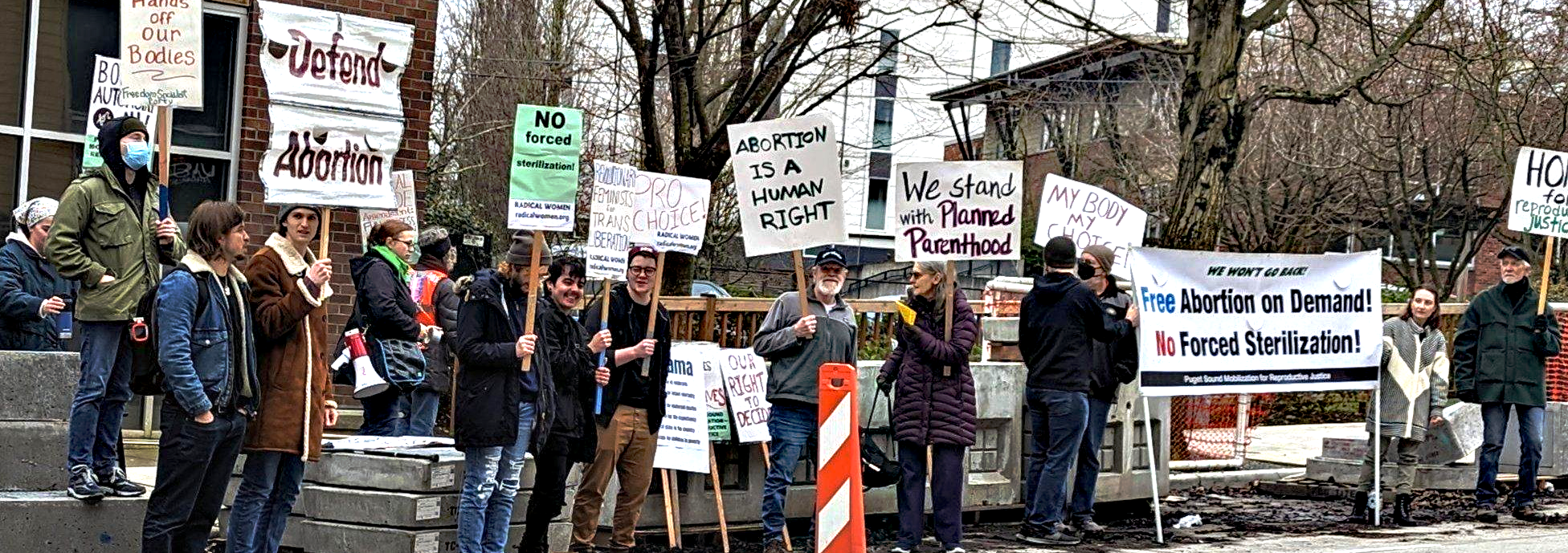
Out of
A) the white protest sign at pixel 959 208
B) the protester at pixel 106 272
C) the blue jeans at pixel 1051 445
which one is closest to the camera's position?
the protester at pixel 106 272

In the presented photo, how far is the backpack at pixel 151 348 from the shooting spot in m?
7.48

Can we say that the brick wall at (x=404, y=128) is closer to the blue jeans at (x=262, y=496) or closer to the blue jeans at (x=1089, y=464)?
the blue jeans at (x=1089, y=464)

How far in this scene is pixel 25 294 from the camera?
9430 mm

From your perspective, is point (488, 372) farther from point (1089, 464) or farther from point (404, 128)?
point (404, 128)

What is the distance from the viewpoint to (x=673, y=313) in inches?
558

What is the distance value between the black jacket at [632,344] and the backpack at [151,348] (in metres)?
2.61

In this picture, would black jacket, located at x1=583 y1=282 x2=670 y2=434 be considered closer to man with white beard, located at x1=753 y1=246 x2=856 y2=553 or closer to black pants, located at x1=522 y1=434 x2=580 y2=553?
black pants, located at x1=522 y1=434 x2=580 y2=553

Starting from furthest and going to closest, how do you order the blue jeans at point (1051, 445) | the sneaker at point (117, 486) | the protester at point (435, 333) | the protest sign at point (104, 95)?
the protest sign at point (104, 95)
the protester at point (435, 333)
the blue jeans at point (1051, 445)
the sneaker at point (117, 486)

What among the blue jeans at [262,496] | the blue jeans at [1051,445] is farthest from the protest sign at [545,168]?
the blue jeans at [1051,445]

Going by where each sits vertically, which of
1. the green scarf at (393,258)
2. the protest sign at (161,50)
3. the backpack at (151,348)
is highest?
the protest sign at (161,50)

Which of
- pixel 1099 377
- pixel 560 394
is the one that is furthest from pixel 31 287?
pixel 1099 377

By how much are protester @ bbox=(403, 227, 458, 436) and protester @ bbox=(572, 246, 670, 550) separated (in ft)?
5.09

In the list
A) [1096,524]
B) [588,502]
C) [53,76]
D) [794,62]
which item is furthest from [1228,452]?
[53,76]

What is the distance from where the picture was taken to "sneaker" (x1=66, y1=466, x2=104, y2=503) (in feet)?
27.3
